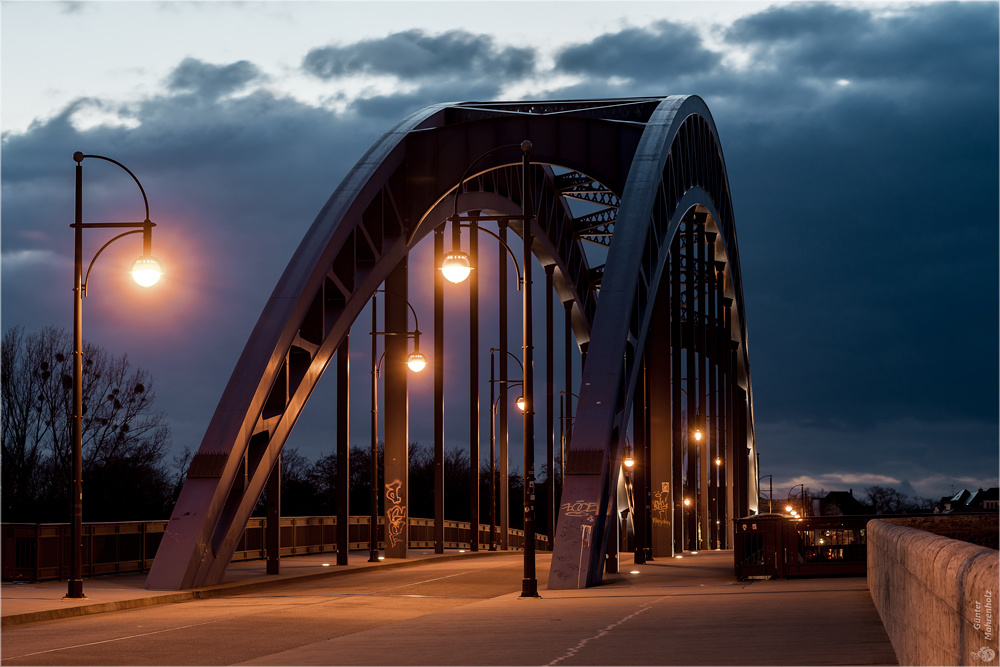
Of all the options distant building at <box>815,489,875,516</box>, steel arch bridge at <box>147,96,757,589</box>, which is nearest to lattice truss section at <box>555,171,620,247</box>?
steel arch bridge at <box>147,96,757,589</box>

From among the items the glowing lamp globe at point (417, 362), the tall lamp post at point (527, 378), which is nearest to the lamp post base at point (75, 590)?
the tall lamp post at point (527, 378)

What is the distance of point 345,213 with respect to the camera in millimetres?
25797

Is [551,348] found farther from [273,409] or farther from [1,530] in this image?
[1,530]

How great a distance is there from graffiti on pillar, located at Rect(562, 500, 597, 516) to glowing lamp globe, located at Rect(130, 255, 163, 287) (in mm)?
8439

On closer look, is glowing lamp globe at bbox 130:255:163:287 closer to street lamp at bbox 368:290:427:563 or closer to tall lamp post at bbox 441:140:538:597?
tall lamp post at bbox 441:140:538:597

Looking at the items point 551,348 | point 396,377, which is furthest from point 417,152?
point 551,348

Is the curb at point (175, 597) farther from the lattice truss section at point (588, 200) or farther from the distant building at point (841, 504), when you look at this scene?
the distant building at point (841, 504)

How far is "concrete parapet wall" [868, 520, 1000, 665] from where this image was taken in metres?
5.39

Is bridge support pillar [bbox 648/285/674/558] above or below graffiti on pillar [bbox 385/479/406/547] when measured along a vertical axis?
above

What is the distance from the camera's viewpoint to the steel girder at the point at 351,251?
21156 mm

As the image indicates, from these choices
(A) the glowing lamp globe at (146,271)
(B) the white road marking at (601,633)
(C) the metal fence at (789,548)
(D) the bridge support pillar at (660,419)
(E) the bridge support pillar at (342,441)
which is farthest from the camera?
(D) the bridge support pillar at (660,419)

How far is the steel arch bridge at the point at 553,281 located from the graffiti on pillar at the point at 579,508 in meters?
0.03

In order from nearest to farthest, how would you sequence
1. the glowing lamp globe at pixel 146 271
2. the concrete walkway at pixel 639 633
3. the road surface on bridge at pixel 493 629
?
the concrete walkway at pixel 639 633
the road surface on bridge at pixel 493 629
the glowing lamp globe at pixel 146 271

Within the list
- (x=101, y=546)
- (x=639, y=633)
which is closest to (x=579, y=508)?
(x=639, y=633)
